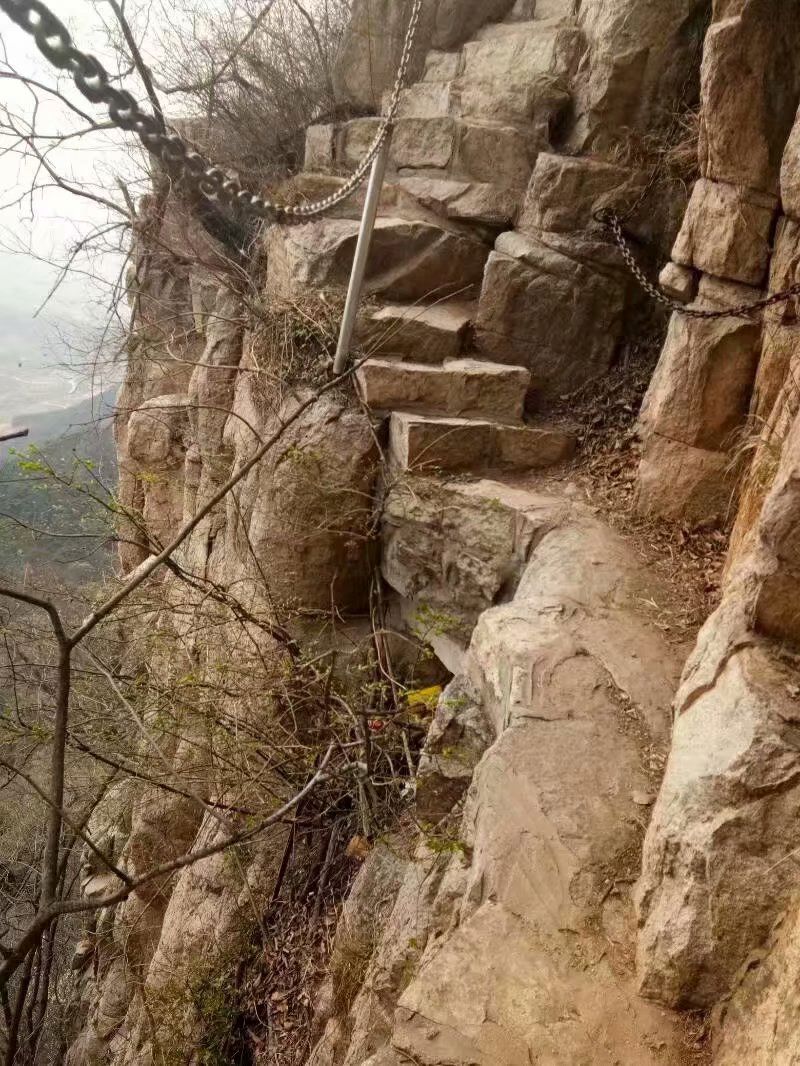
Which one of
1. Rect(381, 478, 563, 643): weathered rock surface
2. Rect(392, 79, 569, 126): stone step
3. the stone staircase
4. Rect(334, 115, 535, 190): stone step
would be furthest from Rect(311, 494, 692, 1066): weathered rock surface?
Rect(392, 79, 569, 126): stone step

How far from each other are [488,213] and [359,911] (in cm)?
485

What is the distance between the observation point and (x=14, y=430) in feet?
8.09

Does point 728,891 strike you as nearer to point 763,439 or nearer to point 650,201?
point 763,439

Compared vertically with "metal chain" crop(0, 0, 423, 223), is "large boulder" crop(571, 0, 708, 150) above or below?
above

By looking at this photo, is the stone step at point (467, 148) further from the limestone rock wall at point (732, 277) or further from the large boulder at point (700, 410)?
the large boulder at point (700, 410)

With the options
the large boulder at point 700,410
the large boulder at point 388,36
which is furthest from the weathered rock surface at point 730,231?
the large boulder at point 388,36

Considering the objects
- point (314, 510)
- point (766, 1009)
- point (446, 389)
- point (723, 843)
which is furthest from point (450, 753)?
point (446, 389)

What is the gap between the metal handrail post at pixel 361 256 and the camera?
4340mm

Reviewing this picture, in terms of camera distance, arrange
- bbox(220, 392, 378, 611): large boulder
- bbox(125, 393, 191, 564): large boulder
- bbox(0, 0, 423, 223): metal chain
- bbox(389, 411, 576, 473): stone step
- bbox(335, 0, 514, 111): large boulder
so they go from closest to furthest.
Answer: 1. bbox(0, 0, 423, 223): metal chain
2. bbox(389, 411, 576, 473): stone step
3. bbox(220, 392, 378, 611): large boulder
4. bbox(335, 0, 514, 111): large boulder
5. bbox(125, 393, 191, 564): large boulder

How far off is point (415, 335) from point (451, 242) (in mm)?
936

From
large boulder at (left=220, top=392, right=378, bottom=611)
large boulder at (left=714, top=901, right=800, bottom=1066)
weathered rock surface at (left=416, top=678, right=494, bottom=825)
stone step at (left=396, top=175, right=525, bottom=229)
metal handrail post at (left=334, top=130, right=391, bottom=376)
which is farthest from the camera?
stone step at (left=396, top=175, right=525, bottom=229)

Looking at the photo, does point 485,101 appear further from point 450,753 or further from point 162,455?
point 450,753

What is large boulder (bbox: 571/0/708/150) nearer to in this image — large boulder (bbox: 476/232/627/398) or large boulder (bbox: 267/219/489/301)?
large boulder (bbox: 476/232/627/398)

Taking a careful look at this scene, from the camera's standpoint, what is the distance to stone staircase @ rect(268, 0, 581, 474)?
477cm
